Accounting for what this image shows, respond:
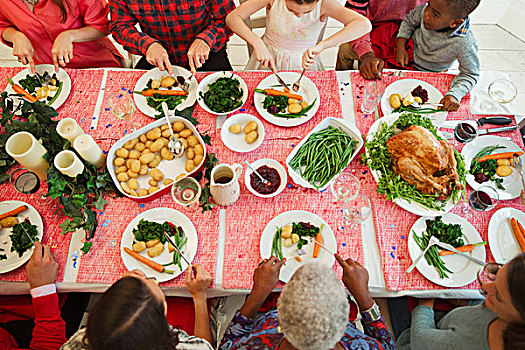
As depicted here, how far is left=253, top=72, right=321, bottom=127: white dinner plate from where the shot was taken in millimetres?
2055

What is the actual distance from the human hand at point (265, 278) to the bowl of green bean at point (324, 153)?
1.57 feet

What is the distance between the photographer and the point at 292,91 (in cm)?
218

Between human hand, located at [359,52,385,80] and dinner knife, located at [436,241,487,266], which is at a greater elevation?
human hand, located at [359,52,385,80]

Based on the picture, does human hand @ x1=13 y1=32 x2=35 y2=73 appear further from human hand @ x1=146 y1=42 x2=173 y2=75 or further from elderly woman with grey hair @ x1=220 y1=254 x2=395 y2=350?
elderly woman with grey hair @ x1=220 y1=254 x2=395 y2=350

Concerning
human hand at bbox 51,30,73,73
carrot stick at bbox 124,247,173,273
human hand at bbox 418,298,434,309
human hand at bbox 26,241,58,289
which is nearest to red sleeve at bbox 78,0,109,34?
human hand at bbox 51,30,73,73

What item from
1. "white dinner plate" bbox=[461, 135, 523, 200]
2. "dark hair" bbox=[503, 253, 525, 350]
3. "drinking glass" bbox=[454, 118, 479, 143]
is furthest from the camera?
"drinking glass" bbox=[454, 118, 479, 143]

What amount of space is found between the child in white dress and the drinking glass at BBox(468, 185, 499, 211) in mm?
1250

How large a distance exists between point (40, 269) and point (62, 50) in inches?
58.3

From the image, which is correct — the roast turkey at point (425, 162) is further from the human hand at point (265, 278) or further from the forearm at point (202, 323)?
the forearm at point (202, 323)

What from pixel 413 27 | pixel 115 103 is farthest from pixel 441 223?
pixel 115 103

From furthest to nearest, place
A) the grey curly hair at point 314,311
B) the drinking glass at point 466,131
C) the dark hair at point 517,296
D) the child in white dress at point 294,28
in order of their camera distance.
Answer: the child in white dress at point 294,28 < the drinking glass at point 466,131 < the dark hair at point 517,296 < the grey curly hair at point 314,311

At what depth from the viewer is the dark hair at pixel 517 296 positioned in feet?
4.14

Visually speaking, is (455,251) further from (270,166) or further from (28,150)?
(28,150)

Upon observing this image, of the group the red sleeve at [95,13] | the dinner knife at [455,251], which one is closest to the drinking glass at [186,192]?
the dinner knife at [455,251]
